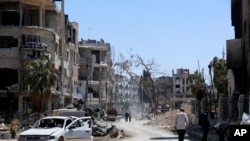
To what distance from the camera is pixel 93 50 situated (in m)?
113

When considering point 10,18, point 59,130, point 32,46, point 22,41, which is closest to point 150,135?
point 59,130

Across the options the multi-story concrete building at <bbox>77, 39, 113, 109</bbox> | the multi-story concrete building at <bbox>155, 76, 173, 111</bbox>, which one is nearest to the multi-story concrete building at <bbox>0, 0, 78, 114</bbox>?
the multi-story concrete building at <bbox>77, 39, 113, 109</bbox>

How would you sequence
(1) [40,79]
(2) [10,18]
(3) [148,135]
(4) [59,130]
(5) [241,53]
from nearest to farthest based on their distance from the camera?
(4) [59,130] → (5) [241,53] → (3) [148,135] → (1) [40,79] → (2) [10,18]

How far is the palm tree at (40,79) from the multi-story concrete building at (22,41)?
206 inches

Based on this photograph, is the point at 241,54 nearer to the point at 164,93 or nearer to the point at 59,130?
the point at 59,130

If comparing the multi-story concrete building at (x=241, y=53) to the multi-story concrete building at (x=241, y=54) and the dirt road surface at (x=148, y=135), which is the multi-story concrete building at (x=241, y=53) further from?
the dirt road surface at (x=148, y=135)

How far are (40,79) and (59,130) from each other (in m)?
32.6

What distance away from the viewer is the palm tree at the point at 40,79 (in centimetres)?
5609

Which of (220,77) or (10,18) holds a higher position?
(10,18)

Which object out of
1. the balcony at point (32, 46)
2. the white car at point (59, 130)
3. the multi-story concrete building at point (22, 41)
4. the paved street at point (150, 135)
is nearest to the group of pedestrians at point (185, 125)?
the white car at point (59, 130)

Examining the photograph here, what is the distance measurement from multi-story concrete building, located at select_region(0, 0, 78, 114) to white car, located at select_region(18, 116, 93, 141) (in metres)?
37.0

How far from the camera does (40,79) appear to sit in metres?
55.9

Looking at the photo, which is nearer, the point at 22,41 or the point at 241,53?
the point at 241,53

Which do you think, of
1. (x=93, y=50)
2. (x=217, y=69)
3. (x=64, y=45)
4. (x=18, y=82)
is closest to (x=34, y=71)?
(x=18, y=82)
